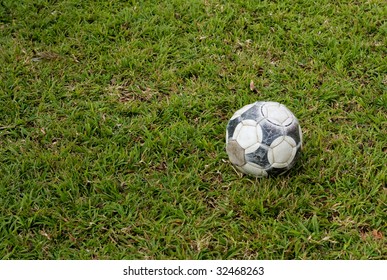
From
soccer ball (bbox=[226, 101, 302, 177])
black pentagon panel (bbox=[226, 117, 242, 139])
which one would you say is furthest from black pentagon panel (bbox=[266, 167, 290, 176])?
black pentagon panel (bbox=[226, 117, 242, 139])

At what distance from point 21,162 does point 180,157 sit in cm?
105

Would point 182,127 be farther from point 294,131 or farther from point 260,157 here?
point 294,131

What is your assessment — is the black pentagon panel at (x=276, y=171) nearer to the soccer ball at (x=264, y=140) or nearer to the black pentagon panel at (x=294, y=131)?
the soccer ball at (x=264, y=140)

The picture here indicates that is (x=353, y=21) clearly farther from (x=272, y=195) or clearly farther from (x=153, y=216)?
(x=153, y=216)

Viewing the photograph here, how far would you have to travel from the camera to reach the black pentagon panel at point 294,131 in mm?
2973

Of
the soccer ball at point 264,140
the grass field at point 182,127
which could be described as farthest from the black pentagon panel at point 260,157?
the grass field at point 182,127

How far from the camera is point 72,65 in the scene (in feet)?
13.2

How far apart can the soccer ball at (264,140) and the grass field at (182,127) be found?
146 mm

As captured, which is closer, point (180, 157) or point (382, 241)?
point (382, 241)

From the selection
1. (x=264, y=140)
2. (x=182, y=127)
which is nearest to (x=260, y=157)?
(x=264, y=140)

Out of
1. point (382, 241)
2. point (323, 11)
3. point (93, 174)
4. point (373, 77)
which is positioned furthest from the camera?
point (323, 11)

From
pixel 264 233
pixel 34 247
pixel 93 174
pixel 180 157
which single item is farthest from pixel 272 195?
pixel 34 247

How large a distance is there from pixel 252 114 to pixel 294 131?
273mm

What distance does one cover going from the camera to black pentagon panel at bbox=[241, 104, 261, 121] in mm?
3004
